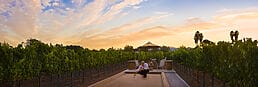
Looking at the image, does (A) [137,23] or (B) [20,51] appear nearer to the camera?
(B) [20,51]

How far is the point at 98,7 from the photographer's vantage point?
23812mm

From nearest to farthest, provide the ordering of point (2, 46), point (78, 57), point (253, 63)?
1. point (253, 63)
2. point (2, 46)
3. point (78, 57)

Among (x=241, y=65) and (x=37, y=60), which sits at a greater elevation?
(x=37, y=60)

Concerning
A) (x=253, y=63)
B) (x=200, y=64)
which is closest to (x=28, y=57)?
(x=200, y=64)

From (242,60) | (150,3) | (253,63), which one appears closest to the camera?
(253,63)

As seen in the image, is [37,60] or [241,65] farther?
[37,60]

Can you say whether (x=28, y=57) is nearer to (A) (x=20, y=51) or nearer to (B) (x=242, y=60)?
(A) (x=20, y=51)

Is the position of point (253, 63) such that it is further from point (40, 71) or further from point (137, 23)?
point (137, 23)

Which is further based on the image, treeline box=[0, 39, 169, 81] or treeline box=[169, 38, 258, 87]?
treeline box=[0, 39, 169, 81]

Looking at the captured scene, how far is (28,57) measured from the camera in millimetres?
16094

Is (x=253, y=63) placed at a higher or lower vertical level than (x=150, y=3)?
lower

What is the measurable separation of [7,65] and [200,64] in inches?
372

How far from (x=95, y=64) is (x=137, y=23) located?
4.50 m

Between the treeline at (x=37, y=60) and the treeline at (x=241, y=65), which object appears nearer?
the treeline at (x=241, y=65)
